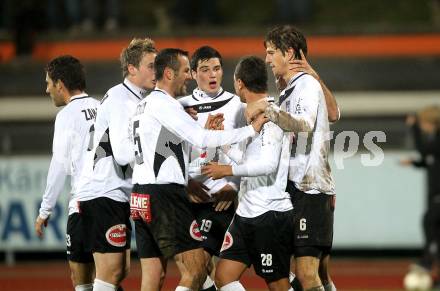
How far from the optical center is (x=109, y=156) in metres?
7.01

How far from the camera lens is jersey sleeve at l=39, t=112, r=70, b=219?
7.10 m

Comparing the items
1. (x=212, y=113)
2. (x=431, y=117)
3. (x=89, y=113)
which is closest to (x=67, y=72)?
(x=89, y=113)

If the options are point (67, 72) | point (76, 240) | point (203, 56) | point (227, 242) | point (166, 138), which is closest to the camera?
point (166, 138)

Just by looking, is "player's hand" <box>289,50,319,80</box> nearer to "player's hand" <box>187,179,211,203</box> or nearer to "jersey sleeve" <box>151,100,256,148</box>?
"jersey sleeve" <box>151,100,256,148</box>

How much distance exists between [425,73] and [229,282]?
866cm

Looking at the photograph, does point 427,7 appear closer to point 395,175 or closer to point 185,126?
point 395,175

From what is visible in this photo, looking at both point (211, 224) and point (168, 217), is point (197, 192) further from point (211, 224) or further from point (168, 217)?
point (168, 217)

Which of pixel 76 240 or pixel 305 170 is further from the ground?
pixel 305 170

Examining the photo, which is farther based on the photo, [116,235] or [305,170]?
[116,235]

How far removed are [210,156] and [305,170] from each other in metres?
0.87

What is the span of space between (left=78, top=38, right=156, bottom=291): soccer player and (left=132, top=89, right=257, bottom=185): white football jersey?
0.40m

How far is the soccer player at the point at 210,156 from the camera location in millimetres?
7016

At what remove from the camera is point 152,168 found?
253 inches

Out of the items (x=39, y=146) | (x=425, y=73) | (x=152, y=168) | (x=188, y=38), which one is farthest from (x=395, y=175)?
(x=152, y=168)
